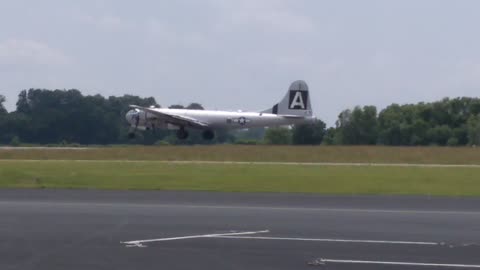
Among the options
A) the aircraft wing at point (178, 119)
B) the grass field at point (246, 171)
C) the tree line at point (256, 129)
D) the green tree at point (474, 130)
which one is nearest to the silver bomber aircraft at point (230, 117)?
the aircraft wing at point (178, 119)

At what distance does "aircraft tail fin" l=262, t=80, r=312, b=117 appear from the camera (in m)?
64.5

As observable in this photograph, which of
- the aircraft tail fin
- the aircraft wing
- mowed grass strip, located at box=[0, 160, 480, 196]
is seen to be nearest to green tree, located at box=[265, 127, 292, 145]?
the aircraft tail fin

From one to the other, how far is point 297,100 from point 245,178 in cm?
2818

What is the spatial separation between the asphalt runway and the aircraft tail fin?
37416 millimetres

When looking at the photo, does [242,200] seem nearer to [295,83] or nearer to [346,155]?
[346,155]

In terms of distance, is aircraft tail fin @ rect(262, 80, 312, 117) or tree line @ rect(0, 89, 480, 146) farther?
tree line @ rect(0, 89, 480, 146)

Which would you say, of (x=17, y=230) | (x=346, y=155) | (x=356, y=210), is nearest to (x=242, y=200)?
(x=356, y=210)

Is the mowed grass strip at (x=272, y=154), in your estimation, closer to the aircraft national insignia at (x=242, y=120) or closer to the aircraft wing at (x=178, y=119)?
the aircraft national insignia at (x=242, y=120)

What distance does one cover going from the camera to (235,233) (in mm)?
18344

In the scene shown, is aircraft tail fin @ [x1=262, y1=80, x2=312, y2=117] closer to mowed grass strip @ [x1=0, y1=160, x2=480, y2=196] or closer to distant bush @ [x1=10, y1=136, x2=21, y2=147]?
distant bush @ [x1=10, y1=136, x2=21, y2=147]

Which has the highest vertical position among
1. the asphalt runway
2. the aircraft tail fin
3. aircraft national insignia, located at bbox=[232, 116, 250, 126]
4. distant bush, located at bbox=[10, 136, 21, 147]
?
the aircraft tail fin

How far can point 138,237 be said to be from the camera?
694 inches

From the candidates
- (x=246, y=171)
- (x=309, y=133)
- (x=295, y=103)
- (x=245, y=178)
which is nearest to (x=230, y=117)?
(x=295, y=103)

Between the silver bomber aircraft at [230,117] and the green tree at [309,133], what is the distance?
11.4 feet
